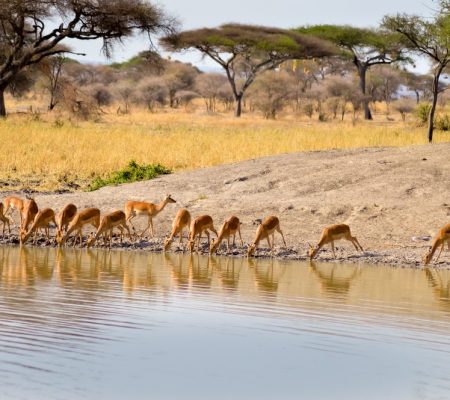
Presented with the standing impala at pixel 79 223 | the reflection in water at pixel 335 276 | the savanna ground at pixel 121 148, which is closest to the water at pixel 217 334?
the reflection in water at pixel 335 276

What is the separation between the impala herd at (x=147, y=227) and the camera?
13.7 meters

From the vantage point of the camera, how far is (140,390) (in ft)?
Answer: 18.8

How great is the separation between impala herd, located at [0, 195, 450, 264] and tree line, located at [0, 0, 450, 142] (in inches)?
483

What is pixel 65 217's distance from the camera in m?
14.8

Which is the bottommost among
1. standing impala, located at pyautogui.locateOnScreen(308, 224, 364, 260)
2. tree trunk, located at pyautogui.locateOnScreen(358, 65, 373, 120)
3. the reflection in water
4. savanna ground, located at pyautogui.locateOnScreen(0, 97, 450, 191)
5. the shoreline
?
the reflection in water

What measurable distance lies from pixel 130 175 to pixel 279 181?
3.46 m

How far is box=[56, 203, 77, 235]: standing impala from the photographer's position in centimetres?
1470

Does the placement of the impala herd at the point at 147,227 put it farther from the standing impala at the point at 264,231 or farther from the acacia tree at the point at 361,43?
the acacia tree at the point at 361,43

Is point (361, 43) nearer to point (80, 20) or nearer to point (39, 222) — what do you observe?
point (80, 20)

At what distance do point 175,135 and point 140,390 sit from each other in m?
22.8

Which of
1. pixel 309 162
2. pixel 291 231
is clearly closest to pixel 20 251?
pixel 291 231

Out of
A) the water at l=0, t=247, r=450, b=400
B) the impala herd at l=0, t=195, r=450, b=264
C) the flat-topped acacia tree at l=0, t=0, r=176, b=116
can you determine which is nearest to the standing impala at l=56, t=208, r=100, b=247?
the impala herd at l=0, t=195, r=450, b=264

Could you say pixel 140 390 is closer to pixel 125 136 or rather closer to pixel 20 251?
pixel 20 251

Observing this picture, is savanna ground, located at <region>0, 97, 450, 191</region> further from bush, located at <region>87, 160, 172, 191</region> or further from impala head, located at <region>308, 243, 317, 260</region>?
impala head, located at <region>308, 243, 317, 260</region>
